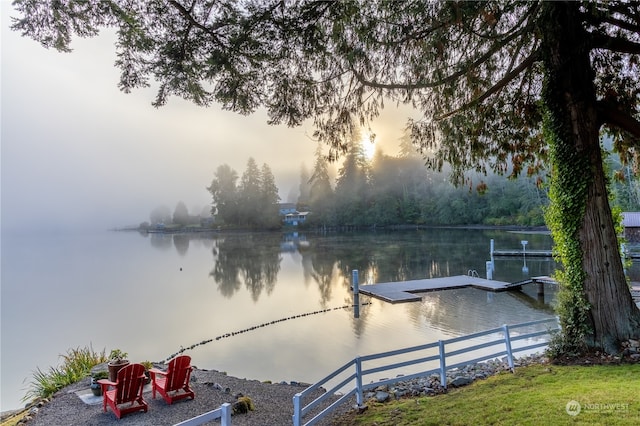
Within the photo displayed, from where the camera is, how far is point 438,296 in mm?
14289

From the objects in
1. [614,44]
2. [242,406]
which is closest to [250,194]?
[242,406]

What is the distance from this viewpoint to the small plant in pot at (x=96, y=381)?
601 cm

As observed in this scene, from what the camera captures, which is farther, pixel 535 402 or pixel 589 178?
pixel 589 178

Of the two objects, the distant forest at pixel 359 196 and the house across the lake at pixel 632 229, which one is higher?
Result: the distant forest at pixel 359 196

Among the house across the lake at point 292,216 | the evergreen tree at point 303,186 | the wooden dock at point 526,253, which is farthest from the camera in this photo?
the evergreen tree at point 303,186

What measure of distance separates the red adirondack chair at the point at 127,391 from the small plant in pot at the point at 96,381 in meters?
0.86

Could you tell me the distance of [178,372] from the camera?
5652 mm

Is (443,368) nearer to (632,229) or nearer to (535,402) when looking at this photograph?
(535,402)

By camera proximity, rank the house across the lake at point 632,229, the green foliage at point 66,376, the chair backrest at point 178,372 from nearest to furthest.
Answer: the chair backrest at point 178,372 < the green foliage at point 66,376 < the house across the lake at point 632,229

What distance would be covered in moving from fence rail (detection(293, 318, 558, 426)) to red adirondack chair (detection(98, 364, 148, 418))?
2297mm

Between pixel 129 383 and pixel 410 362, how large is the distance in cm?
390

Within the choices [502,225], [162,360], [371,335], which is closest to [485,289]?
[371,335]

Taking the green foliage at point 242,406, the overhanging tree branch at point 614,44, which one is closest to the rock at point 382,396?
the green foliage at point 242,406

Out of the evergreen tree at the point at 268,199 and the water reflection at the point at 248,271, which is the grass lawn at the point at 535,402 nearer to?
the water reflection at the point at 248,271
